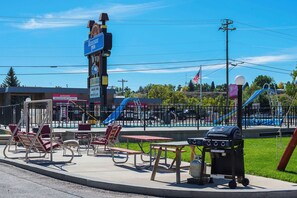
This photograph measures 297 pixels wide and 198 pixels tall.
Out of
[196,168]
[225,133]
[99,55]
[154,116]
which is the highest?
[99,55]

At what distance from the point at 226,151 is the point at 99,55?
24623 millimetres

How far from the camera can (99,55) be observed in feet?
108

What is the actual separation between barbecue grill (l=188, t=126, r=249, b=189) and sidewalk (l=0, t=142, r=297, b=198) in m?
0.25

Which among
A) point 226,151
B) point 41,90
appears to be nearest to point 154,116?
point 226,151

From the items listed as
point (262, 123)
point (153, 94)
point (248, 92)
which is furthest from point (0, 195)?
point (248, 92)

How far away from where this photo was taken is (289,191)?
869 centimetres

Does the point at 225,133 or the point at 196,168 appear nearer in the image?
the point at 225,133

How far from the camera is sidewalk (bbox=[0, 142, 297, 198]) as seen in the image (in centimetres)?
864

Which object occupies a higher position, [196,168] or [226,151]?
[226,151]

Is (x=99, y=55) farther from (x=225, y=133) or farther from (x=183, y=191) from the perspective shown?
(x=183, y=191)

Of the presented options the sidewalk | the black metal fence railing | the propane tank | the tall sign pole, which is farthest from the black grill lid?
the tall sign pole

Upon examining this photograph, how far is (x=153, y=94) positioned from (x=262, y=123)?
79.2 meters

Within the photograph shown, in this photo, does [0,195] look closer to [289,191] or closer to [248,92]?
[289,191]

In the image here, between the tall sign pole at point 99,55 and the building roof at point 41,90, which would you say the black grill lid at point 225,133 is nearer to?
the tall sign pole at point 99,55
